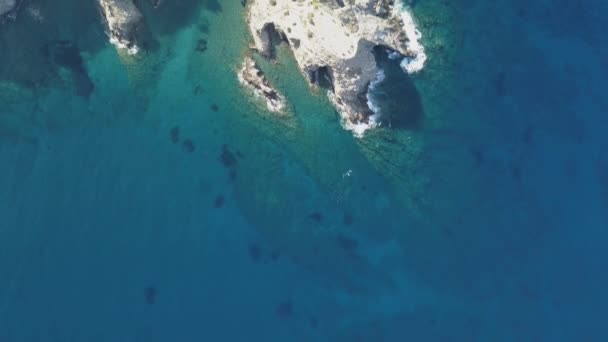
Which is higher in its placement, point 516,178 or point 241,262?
point 516,178

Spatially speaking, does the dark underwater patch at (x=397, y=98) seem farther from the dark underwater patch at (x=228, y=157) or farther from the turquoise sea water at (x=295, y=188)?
the dark underwater patch at (x=228, y=157)

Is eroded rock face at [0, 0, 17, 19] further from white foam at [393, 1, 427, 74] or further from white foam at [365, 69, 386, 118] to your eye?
white foam at [393, 1, 427, 74]

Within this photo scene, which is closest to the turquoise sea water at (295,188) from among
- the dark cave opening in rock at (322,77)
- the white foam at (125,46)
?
the white foam at (125,46)

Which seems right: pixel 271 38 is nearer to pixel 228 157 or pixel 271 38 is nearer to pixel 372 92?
pixel 372 92

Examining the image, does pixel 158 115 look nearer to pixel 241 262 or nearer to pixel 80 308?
pixel 241 262

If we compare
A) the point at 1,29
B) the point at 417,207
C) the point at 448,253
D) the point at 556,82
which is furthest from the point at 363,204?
the point at 1,29

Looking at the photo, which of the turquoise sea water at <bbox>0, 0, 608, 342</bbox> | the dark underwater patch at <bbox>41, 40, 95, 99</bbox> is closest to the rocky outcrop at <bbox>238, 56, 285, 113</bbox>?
the turquoise sea water at <bbox>0, 0, 608, 342</bbox>
